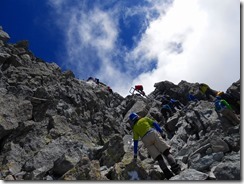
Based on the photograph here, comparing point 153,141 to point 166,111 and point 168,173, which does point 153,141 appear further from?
point 166,111

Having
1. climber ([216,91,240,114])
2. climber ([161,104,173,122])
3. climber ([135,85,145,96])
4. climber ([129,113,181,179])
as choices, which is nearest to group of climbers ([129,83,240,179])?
climber ([129,113,181,179])

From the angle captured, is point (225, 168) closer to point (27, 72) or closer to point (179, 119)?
point (179, 119)

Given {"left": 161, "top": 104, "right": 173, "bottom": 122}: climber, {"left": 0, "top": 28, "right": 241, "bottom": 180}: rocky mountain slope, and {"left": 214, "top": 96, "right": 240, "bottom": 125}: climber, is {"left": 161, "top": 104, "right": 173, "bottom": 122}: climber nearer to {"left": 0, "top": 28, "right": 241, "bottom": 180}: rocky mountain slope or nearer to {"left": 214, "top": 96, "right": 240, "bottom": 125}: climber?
{"left": 0, "top": 28, "right": 241, "bottom": 180}: rocky mountain slope

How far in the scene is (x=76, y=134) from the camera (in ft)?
78.8

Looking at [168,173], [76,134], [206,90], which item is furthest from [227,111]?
[76,134]

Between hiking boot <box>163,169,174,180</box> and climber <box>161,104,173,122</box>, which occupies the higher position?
climber <box>161,104,173,122</box>

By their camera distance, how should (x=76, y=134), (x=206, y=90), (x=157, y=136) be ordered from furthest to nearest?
1. (x=206, y=90)
2. (x=76, y=134)
3. (x=157, y=136)

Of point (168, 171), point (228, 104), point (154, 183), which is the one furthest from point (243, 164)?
point (228, 104)

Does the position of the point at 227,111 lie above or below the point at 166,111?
below

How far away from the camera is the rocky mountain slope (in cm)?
1312

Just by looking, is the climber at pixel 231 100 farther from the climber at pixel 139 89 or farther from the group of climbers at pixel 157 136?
the climber at pixel 139 89

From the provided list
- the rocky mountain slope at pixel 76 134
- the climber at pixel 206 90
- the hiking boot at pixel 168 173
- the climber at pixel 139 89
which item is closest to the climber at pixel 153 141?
the hiking boot at pixel 168 173

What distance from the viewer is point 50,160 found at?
711 inches

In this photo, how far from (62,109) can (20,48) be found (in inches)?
488
